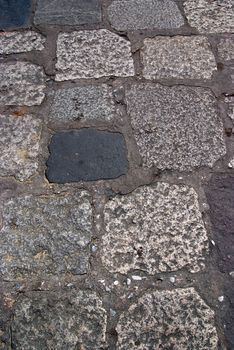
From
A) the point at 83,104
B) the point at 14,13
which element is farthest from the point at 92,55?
the point at 14,13

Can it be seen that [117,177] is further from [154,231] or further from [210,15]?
[210,15]

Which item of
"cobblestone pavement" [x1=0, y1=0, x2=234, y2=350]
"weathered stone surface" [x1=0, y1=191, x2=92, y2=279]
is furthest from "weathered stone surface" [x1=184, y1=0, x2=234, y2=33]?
"weathered stone surface" [x1=0, y1=191, x2=92, y2=279]

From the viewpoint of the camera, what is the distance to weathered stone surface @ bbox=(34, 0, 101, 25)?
6.96ft

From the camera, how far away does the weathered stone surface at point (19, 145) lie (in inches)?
61.1

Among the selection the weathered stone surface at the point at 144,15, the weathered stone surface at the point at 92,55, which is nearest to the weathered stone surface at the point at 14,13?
the weathered stone surface at the point at 92,55

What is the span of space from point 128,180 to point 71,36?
2.85 feet

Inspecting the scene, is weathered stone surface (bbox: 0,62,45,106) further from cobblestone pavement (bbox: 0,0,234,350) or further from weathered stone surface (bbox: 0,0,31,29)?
weathered stone surface (bbox: 0,0,31,29)

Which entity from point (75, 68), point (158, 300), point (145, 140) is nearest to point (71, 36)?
point (75, 68)

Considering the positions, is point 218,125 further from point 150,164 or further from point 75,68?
point 75,68

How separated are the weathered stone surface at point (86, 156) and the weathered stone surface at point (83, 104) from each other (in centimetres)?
8

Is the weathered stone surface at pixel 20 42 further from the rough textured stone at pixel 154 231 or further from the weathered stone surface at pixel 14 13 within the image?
the rough textured stone at pixel 154 231

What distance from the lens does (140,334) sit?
3.92 feet

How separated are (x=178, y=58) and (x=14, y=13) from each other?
854mm

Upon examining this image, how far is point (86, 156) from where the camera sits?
1589 mm
